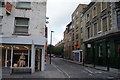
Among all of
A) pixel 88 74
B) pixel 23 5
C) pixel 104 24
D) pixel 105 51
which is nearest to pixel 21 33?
pixel 23 5

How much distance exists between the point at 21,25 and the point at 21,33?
2.53 feet

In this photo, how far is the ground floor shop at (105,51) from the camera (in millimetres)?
22413

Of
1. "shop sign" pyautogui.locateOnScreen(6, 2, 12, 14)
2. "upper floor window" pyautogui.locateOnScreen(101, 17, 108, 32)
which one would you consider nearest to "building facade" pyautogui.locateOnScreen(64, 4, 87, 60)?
"upper floor window" pyautogui.locateOnScreen(101, 17, 108, 32)

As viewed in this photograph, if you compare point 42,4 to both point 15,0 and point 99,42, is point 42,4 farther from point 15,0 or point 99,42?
point 99,42

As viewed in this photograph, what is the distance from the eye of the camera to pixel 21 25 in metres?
16.6

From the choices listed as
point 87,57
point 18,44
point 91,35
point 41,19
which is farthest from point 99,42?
point 18,44

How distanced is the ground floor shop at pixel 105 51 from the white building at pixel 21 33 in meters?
8.94

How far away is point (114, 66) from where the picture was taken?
22.7 metres

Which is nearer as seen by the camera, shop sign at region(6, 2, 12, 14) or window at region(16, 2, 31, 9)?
shop sign at region(6, 2, 12, 14)

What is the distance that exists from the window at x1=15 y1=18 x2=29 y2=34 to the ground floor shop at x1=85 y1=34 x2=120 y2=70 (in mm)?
9967

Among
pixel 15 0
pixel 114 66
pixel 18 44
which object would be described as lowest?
pixel 114 66

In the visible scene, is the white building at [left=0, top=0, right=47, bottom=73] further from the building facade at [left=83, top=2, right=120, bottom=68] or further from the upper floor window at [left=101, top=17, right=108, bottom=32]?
the upper floor window at [left=101, top=17, right=108, bottom=32]

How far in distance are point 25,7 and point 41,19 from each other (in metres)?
1.92

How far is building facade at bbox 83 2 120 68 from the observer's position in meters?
22.8
